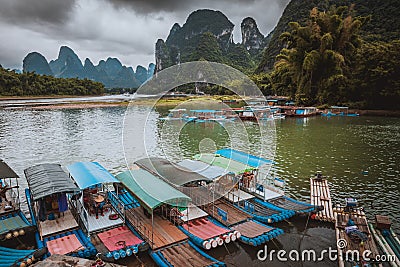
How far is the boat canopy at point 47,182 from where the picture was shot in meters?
9.52

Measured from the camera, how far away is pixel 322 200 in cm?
1275

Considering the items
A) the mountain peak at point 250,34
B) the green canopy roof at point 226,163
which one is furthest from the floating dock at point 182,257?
the mountain peak at point 250,34

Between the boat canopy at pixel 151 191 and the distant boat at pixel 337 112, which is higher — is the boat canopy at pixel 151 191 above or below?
below

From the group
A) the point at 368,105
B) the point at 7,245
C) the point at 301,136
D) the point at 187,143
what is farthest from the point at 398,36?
the point at 7,245

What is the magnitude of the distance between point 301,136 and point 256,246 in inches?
939

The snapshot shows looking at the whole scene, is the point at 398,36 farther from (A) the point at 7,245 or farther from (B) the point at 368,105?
(A) the point at 7,245

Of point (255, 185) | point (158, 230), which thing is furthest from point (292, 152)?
point (158, 230)

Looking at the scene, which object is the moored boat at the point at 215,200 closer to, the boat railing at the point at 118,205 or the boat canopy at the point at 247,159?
the boat canopy at the point at 247,159

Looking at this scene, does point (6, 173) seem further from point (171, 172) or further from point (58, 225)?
point (171, 172)

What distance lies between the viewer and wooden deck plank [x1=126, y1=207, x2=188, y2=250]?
9125mm

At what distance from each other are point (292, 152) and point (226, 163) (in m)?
12.6

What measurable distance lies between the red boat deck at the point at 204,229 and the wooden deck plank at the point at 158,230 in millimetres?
465

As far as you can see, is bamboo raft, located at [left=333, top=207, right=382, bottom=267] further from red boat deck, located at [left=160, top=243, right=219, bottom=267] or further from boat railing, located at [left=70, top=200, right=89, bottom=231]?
boat railing, located at [left=70, top=200, right=89, bottom=231]

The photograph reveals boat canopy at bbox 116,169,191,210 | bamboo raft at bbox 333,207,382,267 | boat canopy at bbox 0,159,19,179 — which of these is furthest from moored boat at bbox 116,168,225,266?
boat canopy at bbox 0,159,19,179
